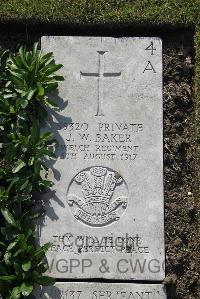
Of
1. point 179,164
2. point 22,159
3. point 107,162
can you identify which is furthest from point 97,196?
point 179,164

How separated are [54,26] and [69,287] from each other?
2.22m

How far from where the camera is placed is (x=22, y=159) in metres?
4.87

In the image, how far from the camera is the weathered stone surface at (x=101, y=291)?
A: 4.68 meters

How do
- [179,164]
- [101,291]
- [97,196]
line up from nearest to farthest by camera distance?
1. [101,291]
2. [97,196]
3. [179,164]

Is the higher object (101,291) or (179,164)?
(179,164)

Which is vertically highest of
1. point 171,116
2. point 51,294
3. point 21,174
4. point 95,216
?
point 171,116

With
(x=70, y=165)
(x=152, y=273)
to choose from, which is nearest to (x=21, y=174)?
(x=70, y=165)

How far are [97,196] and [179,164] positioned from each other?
0.77 m

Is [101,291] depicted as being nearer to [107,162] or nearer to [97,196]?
[97,196]

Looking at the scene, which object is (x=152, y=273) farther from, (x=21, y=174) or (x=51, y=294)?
(x=21, y=174)

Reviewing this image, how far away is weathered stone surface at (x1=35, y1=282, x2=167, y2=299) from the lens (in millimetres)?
4684

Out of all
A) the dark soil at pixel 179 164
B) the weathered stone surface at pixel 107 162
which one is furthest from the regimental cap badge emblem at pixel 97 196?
the dark soil at pixel 179 164

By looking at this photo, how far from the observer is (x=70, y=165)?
16.1 feet

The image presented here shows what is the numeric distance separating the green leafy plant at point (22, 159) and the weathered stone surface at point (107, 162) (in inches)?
4.9
